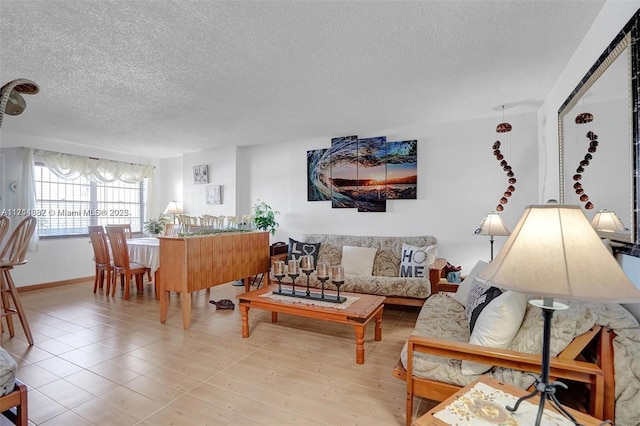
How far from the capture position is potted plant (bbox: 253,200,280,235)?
523 cm

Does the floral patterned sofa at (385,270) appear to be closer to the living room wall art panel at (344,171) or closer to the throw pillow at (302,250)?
the throw pillow at (302,250)

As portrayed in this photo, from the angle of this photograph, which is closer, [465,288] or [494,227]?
[465,288]

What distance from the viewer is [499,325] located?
1.55 m

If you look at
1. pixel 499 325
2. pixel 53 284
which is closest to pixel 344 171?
pixel 499 325

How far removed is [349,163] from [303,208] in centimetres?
109

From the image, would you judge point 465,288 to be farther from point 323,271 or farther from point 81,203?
point 81,203

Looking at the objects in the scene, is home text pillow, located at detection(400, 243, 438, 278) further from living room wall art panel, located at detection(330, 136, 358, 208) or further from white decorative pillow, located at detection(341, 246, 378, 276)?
living room wall art panel, located at detection(330, 136, 358, 208)

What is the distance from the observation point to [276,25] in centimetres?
204

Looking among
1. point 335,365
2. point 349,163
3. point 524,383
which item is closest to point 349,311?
point 335,365

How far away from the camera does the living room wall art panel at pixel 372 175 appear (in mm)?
4602

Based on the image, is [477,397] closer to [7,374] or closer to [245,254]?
[7,374]

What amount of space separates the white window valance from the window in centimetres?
18

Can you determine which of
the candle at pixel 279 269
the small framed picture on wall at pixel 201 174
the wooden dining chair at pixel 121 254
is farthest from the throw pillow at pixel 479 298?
the small framed picture on wall at pixel 201 174

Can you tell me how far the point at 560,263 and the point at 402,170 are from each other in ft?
12.1
